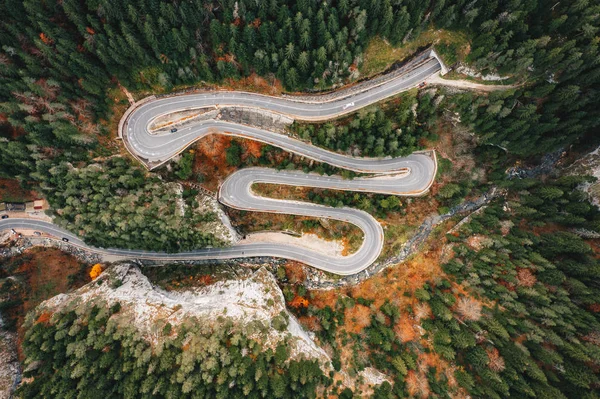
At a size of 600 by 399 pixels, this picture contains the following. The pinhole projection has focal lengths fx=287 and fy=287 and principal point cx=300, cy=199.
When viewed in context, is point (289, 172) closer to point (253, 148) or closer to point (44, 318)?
point (253, 148)

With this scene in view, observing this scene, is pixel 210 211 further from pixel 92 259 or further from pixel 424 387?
pixel 424 387

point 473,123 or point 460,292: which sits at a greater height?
point 473,123

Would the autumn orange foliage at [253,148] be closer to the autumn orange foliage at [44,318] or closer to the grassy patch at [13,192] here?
the grassy patch at [13,192]

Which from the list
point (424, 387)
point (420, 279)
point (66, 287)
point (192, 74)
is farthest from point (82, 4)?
point (424, 387)

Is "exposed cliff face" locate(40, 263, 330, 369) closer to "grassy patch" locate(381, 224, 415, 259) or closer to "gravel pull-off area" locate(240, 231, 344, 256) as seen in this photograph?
"gravel pull-off area" locate(240, 231, 344, 256)

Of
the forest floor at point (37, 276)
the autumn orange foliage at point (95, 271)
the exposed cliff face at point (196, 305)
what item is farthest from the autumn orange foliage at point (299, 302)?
the forest floor at point (37, 276)

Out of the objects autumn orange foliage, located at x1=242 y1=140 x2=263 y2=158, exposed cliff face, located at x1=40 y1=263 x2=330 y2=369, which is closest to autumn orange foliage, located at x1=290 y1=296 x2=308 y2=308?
exposed cliff face, located at x1=40 y1=263 x2=330 y2=369
